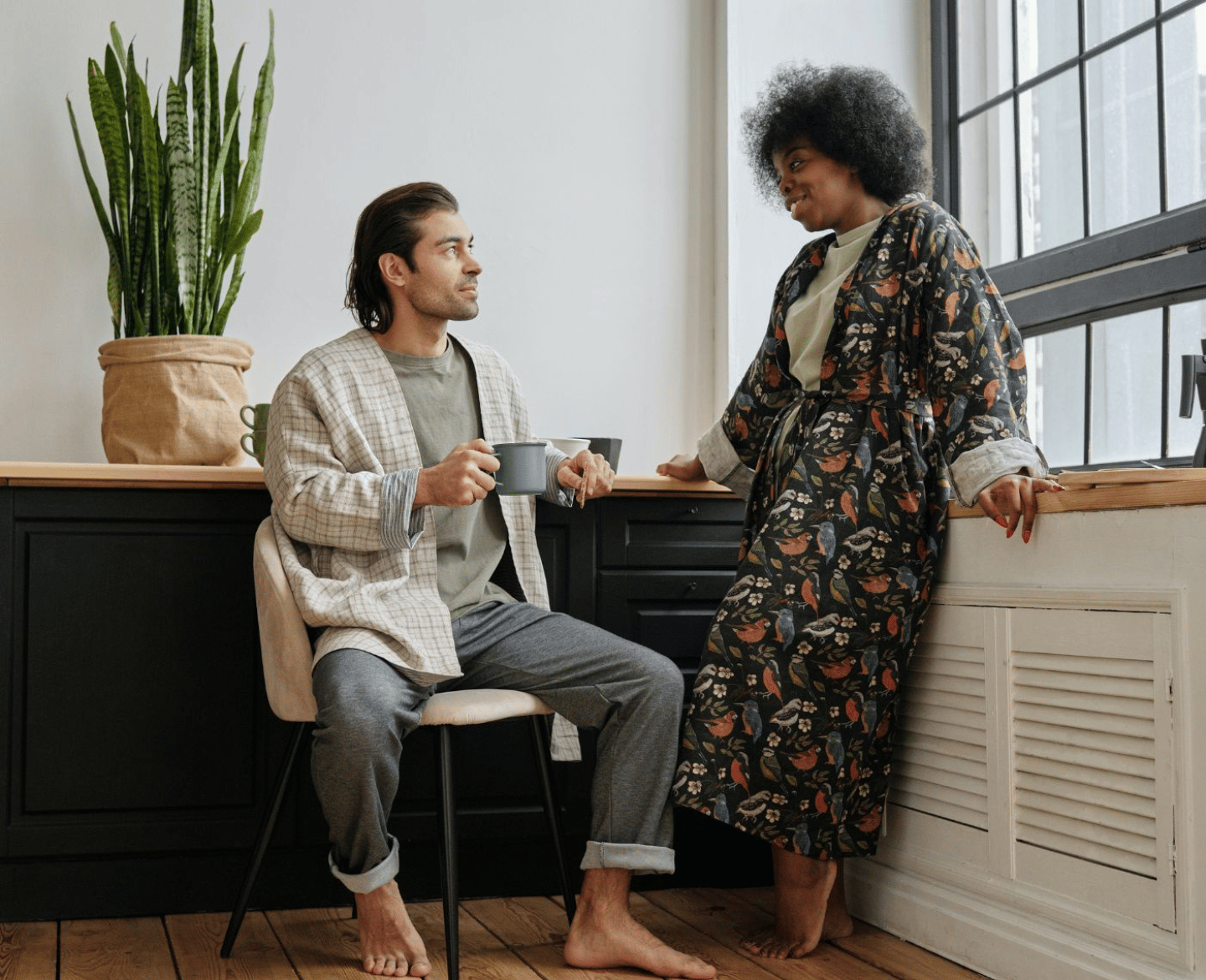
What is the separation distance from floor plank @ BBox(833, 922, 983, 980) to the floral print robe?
164mm

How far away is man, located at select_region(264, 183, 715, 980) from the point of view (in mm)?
1980

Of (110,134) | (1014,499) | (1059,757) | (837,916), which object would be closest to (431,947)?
→ (837,916)

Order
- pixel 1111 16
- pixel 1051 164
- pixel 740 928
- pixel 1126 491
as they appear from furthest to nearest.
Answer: pixel 1051 164 < pixel 1111 16 < pixel 740 928 < pixel 1126 491

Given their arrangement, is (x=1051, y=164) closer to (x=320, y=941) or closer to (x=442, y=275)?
(x=442, y=275)

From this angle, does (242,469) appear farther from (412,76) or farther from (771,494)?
(412,76)

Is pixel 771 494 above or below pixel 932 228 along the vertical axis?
below

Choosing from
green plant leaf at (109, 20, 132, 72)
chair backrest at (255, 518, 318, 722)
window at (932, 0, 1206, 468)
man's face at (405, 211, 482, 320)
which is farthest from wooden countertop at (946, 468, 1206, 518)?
green plant leaf at (109, 20, 132, 72)

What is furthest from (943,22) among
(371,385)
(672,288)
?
(371,385)

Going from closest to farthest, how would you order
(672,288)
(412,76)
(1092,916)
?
(1092,916)
(412,76)
(672,288)

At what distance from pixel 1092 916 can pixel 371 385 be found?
1387mm

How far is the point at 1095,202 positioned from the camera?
9.41ft

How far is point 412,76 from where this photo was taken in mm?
3113

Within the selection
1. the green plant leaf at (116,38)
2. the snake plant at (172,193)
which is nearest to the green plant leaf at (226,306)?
the snake plant at (172,193)

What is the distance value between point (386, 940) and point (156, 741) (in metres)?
0.67
